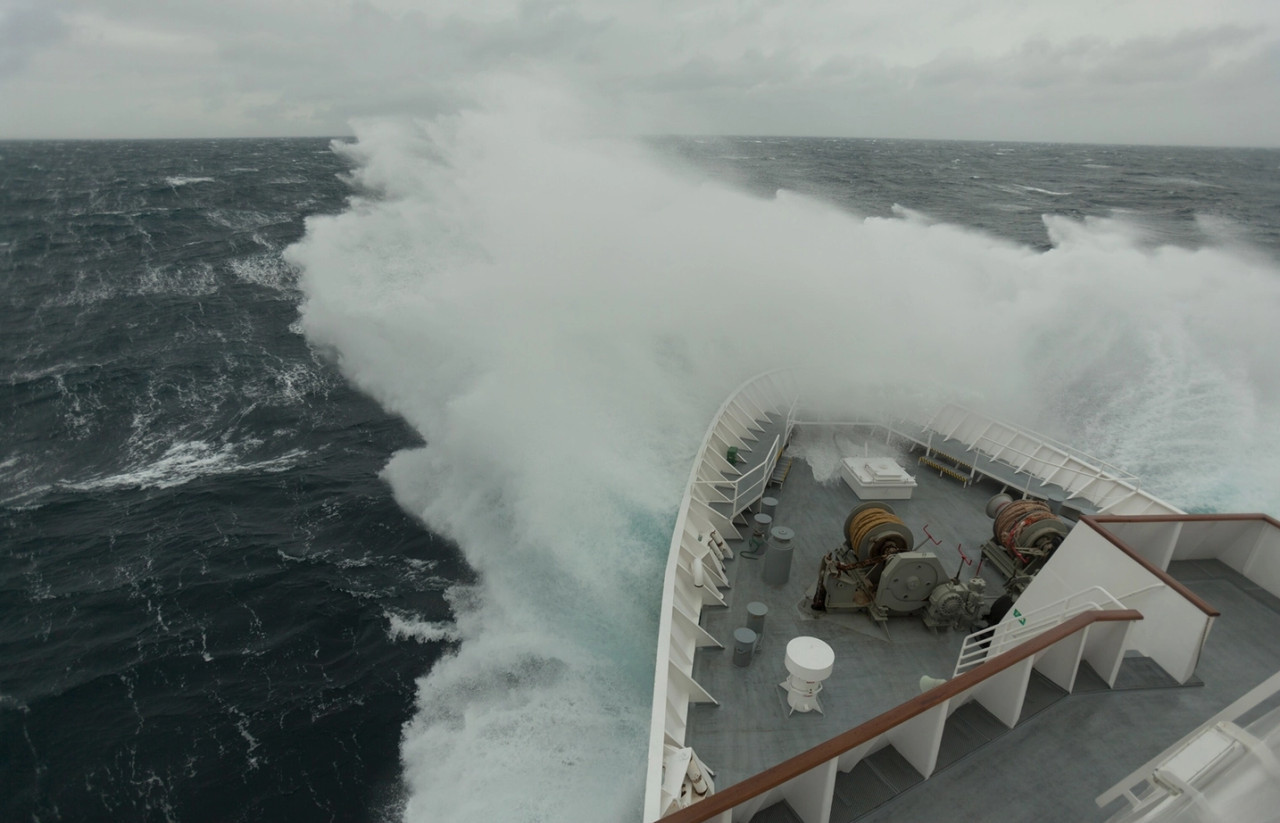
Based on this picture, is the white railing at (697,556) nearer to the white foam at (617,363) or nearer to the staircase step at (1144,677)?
the white foam at (617,363)

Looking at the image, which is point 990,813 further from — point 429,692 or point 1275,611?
point 429,692

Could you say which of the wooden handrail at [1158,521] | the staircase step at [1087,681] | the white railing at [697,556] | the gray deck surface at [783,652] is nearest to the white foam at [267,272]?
the white railing at [697,556]

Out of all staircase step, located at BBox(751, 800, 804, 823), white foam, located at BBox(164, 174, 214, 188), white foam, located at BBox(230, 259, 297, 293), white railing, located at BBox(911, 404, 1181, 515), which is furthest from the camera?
white foam, located at BBox(164, 174, 214, 188)

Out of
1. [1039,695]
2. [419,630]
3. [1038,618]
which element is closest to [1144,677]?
[1038,618]

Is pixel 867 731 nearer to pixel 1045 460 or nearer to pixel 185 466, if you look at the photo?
pixel 1045 460

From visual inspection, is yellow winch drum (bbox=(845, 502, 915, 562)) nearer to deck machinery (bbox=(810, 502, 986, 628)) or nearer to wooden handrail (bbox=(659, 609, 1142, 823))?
deck machinery (bbox=(810, 502, 986, 628))

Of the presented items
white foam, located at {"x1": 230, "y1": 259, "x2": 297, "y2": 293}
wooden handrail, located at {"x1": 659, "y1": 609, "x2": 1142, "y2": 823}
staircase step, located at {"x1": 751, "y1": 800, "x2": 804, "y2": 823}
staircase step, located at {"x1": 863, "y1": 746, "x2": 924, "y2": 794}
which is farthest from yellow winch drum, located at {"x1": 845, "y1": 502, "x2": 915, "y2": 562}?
white foam, located at {"x1": 230, "y1": 259, "x2": 297, "y2": 293}
